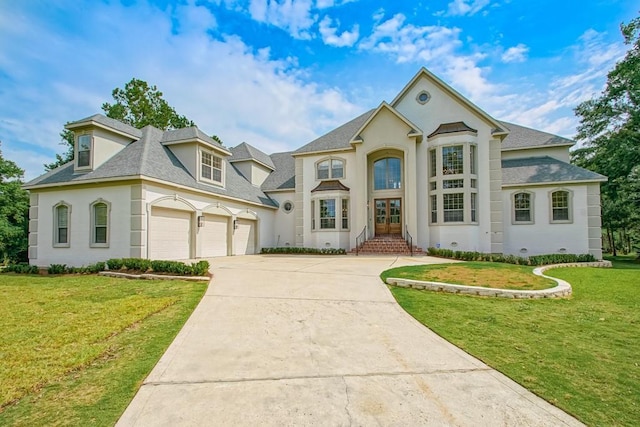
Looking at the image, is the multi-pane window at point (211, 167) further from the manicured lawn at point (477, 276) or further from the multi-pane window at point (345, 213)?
the manicured lawn at point (477, 276)

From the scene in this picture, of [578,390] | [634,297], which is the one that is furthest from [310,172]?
[578,390]

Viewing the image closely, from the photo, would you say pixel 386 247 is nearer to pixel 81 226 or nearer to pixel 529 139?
pixel 529 139

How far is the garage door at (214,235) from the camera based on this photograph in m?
16.4

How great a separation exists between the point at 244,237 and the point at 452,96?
608 inches

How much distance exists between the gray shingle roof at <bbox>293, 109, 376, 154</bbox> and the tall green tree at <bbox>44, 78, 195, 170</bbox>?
18.3m

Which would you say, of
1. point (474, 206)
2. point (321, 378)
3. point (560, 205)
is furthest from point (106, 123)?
point (560, 205)

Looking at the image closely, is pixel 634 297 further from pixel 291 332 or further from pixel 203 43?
pixel 203 43

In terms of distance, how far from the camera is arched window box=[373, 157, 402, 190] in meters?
19.8

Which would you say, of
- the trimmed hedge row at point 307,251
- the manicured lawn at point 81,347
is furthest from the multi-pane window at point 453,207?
the manicured lawn at point 81,347

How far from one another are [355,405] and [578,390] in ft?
7.60

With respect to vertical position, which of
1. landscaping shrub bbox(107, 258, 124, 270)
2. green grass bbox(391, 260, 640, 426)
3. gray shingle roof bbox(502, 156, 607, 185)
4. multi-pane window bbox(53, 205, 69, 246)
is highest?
gray shingle roof bbox(502, 156, 607, 185)

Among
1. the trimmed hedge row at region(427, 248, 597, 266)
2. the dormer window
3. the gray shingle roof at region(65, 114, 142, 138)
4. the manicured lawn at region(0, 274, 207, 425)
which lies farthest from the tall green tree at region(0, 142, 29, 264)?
the trimmed hedge row at region(427, 248, 597, 266)

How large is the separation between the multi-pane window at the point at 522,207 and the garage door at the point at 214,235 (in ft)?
56.3

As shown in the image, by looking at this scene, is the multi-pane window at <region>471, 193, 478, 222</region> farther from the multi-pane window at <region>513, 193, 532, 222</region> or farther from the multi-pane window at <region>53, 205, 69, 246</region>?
the multi-pane window at <region>53, 205, 69, 246</region>
